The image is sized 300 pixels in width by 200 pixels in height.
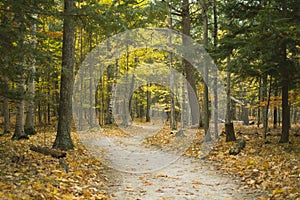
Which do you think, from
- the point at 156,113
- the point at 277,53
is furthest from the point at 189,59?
the point at 156,113

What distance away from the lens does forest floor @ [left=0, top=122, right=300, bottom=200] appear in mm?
5742

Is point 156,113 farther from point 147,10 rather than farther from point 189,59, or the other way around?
point 147,10

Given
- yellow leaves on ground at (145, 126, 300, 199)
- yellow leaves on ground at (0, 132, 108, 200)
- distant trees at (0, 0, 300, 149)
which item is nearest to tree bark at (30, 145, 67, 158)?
yellow leaves on ground at (0, 132, 108, 200)

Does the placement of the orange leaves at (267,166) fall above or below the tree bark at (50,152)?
below

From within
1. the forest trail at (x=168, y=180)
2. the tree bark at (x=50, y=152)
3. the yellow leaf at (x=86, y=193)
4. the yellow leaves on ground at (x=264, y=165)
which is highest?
the tree bark at (x=50, y=152)

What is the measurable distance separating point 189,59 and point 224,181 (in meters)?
10.4

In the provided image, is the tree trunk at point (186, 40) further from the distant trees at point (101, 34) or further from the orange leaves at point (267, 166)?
the orange leaves at point (267, 166)

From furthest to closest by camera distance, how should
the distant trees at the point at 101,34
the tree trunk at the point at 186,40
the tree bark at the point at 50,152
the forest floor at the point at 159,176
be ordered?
the tree trunk at the point at 186,40
the tree bark at the point at 50,152
the distant trees at the point at 101,34
the forest floor at the point at 159,176

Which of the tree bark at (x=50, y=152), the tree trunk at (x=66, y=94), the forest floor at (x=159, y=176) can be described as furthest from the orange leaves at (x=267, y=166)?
the tree trunk at (x=66, y=94)

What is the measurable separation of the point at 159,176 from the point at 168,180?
A: 1.75ft

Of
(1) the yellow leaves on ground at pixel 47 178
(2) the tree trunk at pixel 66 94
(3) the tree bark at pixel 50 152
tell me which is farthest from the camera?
(2) the tree trunk at pixel 66 94

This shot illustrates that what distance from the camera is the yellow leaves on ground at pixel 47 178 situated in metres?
5.01

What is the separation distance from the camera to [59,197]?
5223 millimetres

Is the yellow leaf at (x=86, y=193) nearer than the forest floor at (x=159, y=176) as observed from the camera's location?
No
